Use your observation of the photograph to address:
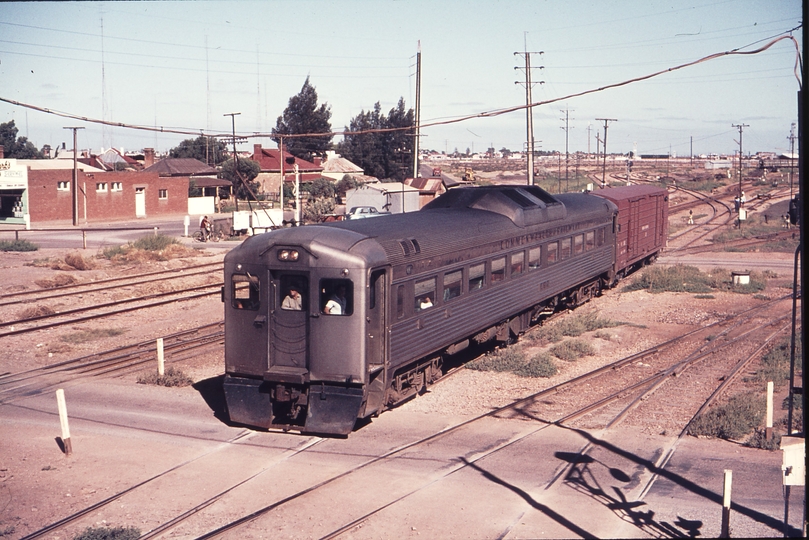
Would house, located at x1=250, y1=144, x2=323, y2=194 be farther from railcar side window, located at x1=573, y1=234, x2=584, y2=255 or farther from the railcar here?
the railcar

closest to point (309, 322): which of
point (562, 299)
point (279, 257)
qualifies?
point (279, 257)

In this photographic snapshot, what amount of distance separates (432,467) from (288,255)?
374 cm

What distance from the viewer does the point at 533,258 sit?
1800cm

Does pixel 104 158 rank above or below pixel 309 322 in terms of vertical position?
above

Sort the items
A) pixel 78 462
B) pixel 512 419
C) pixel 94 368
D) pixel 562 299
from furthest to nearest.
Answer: pixel 562 299 < pixel 94 368 < pixel 512 419 < pixel 78 462

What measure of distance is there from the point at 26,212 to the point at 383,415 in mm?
45830

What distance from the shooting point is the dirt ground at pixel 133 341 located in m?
9.05

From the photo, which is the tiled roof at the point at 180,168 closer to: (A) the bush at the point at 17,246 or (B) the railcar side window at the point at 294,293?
(A) the bush at the point at 17,246

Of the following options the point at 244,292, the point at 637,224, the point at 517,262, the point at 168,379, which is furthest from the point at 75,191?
the point at 244,292

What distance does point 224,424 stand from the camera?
39.0 feet

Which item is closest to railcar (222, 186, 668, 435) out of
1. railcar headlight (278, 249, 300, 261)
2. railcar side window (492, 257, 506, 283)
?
railcar headlight (278, 249, 300, 261)

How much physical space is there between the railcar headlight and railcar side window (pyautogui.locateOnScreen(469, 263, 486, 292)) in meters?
4.39

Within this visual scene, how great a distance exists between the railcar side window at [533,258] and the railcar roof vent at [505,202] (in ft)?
2.15

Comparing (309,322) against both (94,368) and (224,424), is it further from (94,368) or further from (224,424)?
(94,368)
